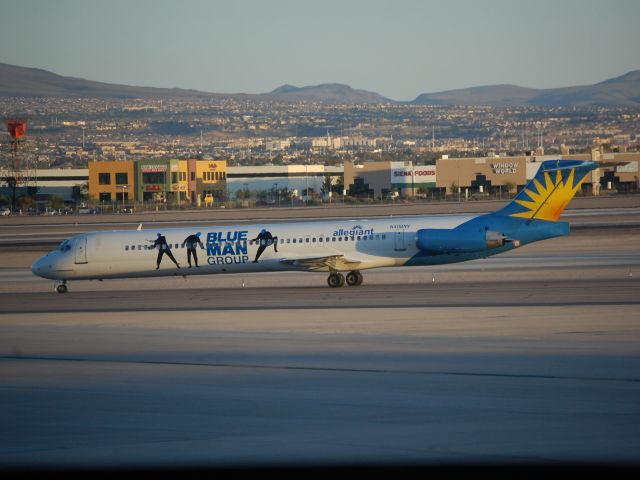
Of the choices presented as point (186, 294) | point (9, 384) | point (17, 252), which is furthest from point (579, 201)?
point (9, 384)

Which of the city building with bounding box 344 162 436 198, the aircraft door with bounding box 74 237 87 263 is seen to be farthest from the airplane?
the city building with bounding box 344 162 436 198

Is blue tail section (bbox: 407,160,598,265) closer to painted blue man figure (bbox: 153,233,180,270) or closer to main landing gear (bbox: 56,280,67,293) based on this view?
painted blue man figure (bbox: 153,233,180,270)

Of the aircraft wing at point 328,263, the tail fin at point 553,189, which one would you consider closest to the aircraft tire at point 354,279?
the aircraft wing at point 328,263

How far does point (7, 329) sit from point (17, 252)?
31845 millimetres

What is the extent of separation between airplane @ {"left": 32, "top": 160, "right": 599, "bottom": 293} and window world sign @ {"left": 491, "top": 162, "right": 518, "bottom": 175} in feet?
234

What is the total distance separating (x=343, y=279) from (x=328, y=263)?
856 millimetres

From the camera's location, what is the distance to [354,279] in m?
37.9

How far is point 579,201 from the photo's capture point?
90.5m

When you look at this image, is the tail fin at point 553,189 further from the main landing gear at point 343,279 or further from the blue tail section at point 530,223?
the main landing gear at point 343,279

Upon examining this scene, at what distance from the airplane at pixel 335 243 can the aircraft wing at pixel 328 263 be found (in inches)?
1.5

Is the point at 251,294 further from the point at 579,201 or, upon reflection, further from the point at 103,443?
the point at 579,201

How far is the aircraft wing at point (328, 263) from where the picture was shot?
123 ft

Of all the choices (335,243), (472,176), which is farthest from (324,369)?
(472,176)

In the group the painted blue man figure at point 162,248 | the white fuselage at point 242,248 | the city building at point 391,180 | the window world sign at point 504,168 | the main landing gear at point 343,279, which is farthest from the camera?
the city building at point 391,180
